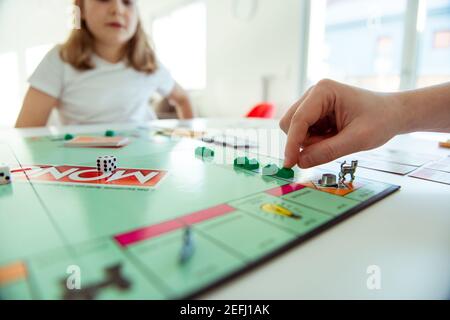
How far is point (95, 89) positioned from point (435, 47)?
11.3ft

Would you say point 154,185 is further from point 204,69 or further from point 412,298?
point 204,69

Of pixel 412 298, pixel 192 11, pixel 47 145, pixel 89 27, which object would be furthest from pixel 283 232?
pixel 192 11

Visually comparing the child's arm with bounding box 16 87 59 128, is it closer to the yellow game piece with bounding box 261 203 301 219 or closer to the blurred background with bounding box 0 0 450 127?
the blurred background with bounding box 0 0 450 127

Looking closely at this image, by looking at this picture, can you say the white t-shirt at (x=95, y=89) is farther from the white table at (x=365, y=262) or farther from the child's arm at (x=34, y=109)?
the white table at (x=365, y=262)

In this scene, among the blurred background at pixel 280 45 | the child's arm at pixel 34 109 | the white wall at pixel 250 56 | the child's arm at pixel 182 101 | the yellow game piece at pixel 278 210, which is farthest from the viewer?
the white wall at pixel 250 56

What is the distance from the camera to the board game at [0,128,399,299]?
0.20 m

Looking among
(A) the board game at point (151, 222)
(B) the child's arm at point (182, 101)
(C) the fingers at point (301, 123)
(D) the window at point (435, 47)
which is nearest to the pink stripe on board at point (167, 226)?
(A) the board game at point (151, 222)

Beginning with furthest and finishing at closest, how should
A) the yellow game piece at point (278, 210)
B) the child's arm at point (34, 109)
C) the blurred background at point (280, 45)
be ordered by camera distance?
the blurred background at point (280, 45), the child's arm at point (34, 109), the yellow game piece at point (278, 210)

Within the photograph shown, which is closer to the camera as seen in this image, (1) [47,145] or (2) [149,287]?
(2) [149,287]

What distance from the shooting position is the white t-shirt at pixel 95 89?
3.89 ft

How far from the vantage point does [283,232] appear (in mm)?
271

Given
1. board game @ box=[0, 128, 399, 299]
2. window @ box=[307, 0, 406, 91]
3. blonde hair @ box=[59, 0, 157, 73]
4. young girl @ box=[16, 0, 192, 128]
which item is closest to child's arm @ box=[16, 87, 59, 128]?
young girl @ box=[16, 0, 192, 128]

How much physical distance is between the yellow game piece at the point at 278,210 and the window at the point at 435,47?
1201 millimetres
